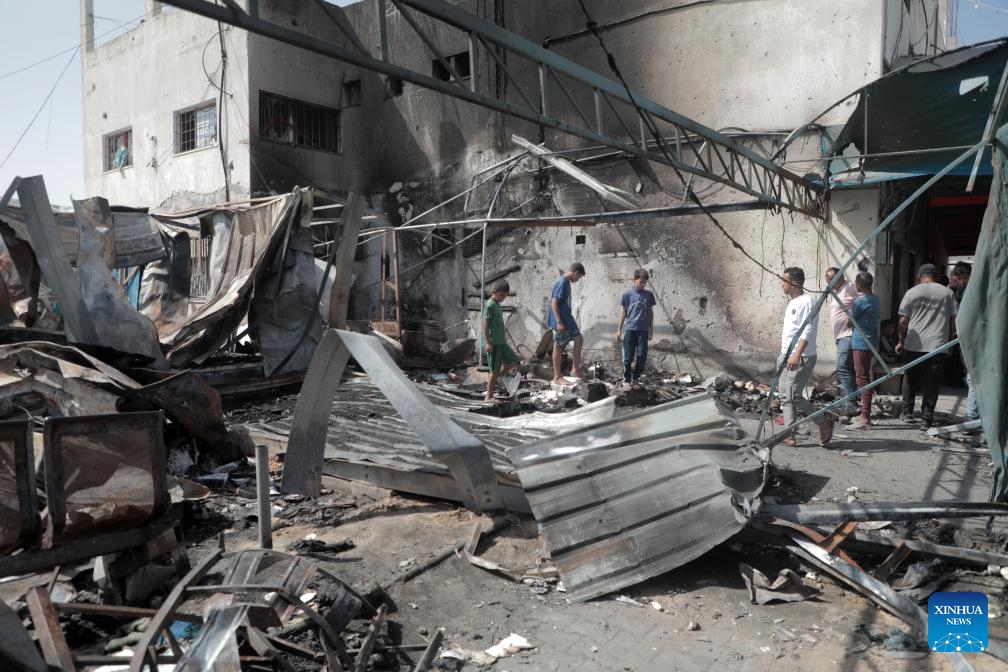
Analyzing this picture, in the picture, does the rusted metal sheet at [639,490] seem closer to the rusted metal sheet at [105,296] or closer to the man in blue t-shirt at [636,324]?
the man in blue t-shirt at [636,324]

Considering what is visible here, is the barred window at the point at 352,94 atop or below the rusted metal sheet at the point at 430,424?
atop

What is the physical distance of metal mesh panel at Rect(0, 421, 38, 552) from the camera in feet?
9.97

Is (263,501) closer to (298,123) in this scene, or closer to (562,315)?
(562,315)

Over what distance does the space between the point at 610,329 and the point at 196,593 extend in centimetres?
1045

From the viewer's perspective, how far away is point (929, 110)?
885 centimetres

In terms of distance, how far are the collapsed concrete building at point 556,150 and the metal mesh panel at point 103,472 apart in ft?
22.8

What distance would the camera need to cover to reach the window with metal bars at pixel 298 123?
1468 cm

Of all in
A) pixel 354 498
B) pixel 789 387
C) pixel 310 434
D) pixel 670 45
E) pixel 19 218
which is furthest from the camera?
pixel 670 45

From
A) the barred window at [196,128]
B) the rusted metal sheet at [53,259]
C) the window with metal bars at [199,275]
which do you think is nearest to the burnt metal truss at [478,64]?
the rusted metal sheet at [53,259]

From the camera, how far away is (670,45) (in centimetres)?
1174

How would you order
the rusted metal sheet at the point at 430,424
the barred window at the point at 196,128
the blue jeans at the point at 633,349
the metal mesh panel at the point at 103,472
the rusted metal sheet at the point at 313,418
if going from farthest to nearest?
the barred window at the point at 196,128, the blue jeans at the point at 633,349, the rusted metal sheet at the point at 313,418, the rusted metal sheet at the point at 430,424, the metal mesh panel at the point at 103,472

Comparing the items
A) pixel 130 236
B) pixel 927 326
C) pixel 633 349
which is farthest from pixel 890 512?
pixel 130 236

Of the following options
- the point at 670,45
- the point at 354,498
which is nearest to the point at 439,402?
the point at 354,498

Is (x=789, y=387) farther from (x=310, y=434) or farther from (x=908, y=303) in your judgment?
(x=310, y=434)
